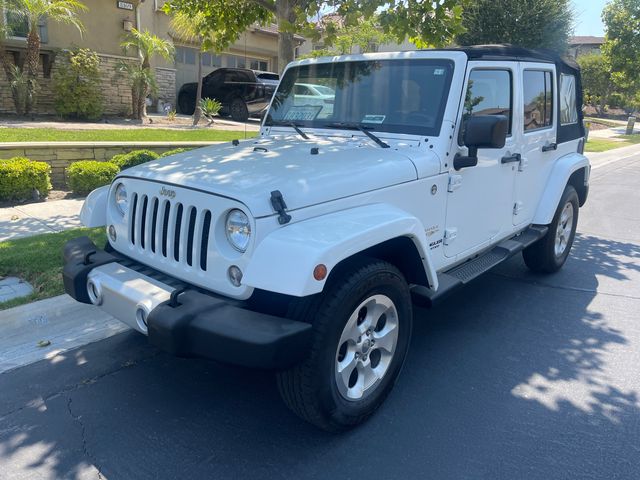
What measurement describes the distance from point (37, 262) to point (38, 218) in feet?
5.88

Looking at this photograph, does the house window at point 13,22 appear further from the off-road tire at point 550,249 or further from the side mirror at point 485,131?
the side mirror at point 485,131

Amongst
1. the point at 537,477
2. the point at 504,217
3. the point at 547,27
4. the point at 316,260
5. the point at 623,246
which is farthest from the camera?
the point at 547,27

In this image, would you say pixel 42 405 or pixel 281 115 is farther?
pixel 281 115

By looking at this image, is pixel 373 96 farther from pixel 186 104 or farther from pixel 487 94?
pixel 186 104

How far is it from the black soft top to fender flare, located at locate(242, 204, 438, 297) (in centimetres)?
160

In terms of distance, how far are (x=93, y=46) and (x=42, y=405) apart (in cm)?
1400

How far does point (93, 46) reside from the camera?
14781 mm

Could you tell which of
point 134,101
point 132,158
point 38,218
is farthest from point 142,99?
point 38,218

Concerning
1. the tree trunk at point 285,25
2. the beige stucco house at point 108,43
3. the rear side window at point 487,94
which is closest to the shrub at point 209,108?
the beige stucco house at point 108,43

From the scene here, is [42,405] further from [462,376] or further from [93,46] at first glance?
[93,46]

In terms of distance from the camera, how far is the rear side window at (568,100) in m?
5.13

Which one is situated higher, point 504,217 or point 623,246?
point 504,217

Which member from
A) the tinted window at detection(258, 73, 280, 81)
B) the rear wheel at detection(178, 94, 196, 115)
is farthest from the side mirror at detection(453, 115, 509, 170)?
the rear wheel at detection(178, 94, 196, 115)

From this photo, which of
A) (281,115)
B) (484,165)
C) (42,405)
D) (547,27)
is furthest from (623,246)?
(547,27)
